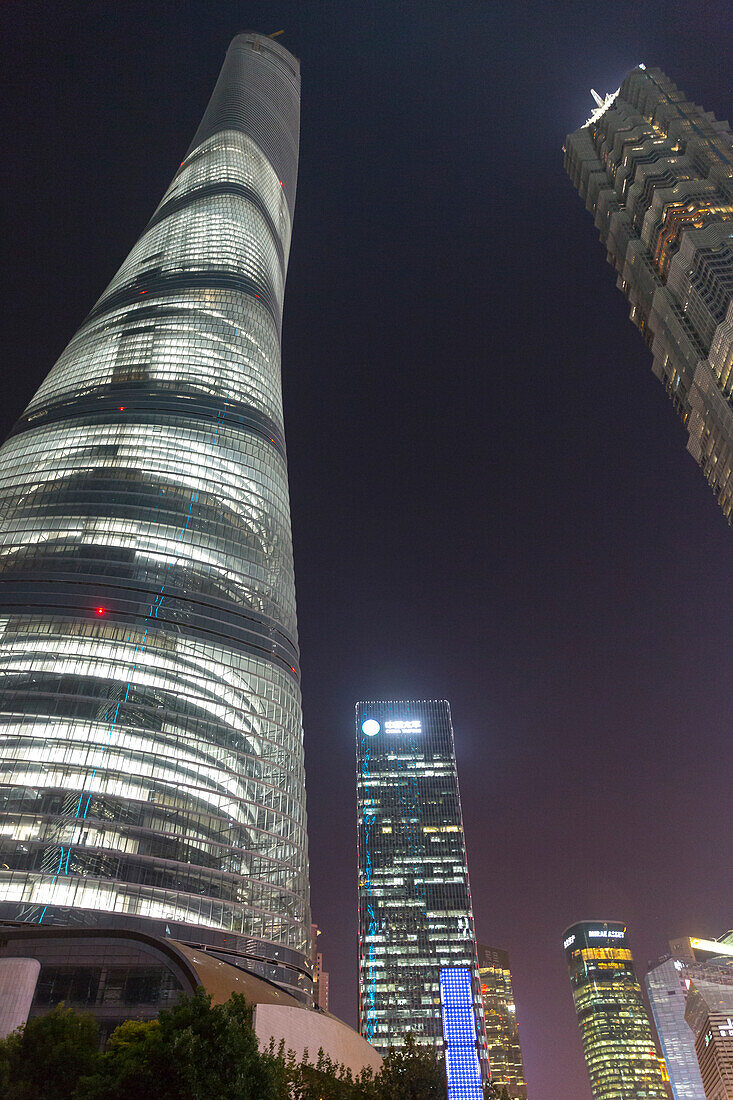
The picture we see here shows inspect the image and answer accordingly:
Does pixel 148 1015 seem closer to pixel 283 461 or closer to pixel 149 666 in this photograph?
pixel 149 666

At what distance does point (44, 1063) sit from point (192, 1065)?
7.35 m

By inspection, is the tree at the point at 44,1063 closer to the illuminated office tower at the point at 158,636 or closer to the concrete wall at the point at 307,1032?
the concrete wall at the point at 307,1032

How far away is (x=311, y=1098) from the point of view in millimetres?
32844

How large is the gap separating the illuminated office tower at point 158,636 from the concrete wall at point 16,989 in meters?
8.13

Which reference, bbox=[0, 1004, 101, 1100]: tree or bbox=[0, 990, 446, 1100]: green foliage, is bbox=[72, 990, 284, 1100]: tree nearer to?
bbox=[0, 990, 446, 1100]: green foliage

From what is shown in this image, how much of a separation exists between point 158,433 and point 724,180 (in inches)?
4362

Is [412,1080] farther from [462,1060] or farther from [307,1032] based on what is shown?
[462,1060]

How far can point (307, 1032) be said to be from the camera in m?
43.8

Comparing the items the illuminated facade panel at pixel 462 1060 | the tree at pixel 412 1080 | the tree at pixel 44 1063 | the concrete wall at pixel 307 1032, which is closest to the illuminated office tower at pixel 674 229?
the concrete wall at pixel 307 1032

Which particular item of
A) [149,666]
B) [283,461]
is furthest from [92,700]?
[283,461]

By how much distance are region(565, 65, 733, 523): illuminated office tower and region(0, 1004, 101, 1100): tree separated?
10867cm

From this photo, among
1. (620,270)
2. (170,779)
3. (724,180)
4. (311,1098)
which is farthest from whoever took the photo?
(620,270)

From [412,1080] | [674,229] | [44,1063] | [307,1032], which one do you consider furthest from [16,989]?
[674,229]

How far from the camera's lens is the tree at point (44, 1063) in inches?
1080
